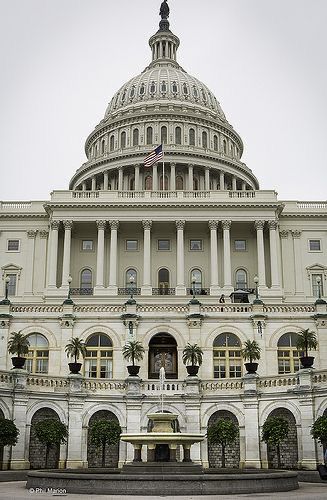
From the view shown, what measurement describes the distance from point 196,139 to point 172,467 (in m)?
103

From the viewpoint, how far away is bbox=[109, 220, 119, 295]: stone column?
93562 mm

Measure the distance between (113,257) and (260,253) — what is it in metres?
19.3

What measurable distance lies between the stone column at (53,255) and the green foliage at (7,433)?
47877 millimetres

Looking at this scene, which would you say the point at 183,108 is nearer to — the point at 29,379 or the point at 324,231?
the point at 324,231

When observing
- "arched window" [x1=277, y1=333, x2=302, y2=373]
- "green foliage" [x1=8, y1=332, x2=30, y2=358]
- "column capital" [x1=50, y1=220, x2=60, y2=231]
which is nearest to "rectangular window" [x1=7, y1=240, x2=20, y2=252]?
"column capital" [x1=50, y1=220, x2=60, y2=231]

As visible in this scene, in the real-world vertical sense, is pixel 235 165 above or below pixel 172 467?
above

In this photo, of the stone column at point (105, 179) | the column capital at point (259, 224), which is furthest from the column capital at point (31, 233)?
the column capital at point (259, 224)

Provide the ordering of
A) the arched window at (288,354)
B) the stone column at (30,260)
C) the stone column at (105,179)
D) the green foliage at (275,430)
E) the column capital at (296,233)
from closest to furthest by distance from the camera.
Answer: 1. the green foliage at (275,430)
2. the arched window at (288,354)
3. the stone column at (30,260)
4. the column capital at (296,233)
5. the stone column at (105,179)

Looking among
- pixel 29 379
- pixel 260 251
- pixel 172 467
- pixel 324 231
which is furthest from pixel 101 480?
pixel 324 231

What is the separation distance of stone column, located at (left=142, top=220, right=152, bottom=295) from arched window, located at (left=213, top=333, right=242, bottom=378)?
101 feet

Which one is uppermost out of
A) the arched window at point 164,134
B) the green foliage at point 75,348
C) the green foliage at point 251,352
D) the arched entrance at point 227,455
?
the arched window at point 164,134

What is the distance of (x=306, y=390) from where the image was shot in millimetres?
48312

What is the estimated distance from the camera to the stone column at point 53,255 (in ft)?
308

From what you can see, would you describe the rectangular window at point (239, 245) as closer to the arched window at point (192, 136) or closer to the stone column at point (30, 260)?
the stone column at point (30, 260)
